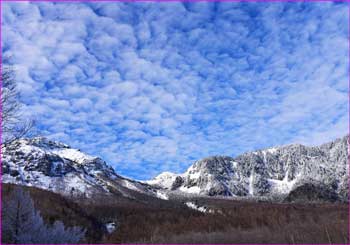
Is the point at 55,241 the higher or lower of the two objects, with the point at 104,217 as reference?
lower

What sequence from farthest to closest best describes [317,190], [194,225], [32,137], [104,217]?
[317,190] → [104,217] → [194,225] → [32,137]

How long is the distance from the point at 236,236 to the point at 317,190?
327 ft

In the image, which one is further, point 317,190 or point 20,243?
point 317,190

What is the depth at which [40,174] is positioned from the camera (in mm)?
189875

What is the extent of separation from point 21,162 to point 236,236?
7586 inches

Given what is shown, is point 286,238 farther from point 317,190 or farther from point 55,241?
point 317,190

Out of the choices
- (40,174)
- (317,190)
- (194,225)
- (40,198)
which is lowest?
(194,225)

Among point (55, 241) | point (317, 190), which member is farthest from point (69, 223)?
point (317, 190)

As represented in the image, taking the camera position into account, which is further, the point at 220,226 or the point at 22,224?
the point at 220,226

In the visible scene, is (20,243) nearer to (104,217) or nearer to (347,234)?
(347,234)

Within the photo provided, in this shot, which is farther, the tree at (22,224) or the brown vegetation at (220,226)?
the brown vegetation at (220,226)

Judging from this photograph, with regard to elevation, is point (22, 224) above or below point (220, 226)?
Result: below

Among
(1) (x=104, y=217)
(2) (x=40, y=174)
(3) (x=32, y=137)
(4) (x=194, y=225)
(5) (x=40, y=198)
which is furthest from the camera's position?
(2) (x=40, y=174)

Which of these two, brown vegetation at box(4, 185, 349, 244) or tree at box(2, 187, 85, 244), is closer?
tree at box(2, 187, 85, 244)
